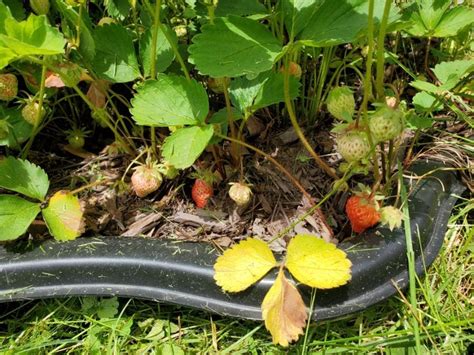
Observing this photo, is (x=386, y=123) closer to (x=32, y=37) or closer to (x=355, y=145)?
(x=355, y=145)

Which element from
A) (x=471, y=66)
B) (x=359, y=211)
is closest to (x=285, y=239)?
(x=359, y=211)

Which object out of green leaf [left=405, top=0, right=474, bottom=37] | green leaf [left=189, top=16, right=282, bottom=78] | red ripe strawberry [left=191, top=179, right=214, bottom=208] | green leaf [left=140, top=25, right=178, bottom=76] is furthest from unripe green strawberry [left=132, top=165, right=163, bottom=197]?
green leaf [left=405, top=0, right=474, bottom=37]

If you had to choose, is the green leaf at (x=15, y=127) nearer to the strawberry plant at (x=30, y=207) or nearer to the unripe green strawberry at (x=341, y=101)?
the strawberry plant at (x=30, y=207)

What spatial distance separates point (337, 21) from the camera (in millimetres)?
716

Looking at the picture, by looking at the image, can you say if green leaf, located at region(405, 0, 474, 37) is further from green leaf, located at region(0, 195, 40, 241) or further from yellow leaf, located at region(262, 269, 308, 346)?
green leaf, located at region(0, 195, 40, 241)

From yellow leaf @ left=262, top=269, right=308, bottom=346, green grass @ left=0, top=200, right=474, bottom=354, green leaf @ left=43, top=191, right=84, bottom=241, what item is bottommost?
green grass @ left=0, top=200, right=474, bottom=354

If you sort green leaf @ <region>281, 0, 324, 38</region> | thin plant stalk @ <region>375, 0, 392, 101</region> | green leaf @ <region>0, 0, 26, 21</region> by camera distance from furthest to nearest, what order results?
1. green leaf @ <region>0, 0, 26, 21</region>
2. green leaf @ <region>281, 0, 324, 38</region>
3. thin plant stalk @ <region>375, 0, 392, 101</region>

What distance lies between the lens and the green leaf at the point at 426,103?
893 millimetres

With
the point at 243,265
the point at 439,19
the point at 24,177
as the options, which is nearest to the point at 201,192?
the point at 243,265

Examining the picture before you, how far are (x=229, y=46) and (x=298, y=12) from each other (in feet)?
0.36

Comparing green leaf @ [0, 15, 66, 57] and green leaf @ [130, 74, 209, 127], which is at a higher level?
green leaf @ [0, 15, 66, 57]

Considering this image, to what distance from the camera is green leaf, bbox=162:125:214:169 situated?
757 mm

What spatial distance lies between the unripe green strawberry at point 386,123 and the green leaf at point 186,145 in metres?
0.23

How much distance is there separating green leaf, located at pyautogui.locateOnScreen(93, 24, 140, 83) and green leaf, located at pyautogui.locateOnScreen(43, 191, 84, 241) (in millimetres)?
217
